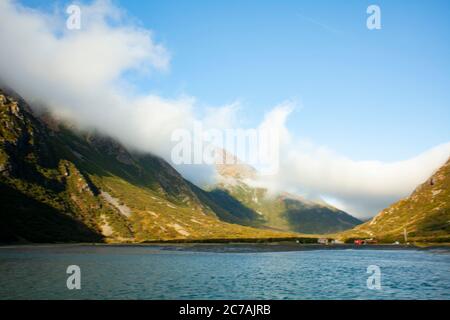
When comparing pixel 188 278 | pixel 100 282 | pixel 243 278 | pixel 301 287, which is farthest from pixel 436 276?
pixel 100 282

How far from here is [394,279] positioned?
8756 centimetres

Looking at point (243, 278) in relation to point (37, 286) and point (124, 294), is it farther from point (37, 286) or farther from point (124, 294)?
point (37, 286)

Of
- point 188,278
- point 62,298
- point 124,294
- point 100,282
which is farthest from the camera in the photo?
point 188,278

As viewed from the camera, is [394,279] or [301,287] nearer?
[301,287]

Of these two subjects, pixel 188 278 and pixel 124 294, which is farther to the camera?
pixel 188 278

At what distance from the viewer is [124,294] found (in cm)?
6781
